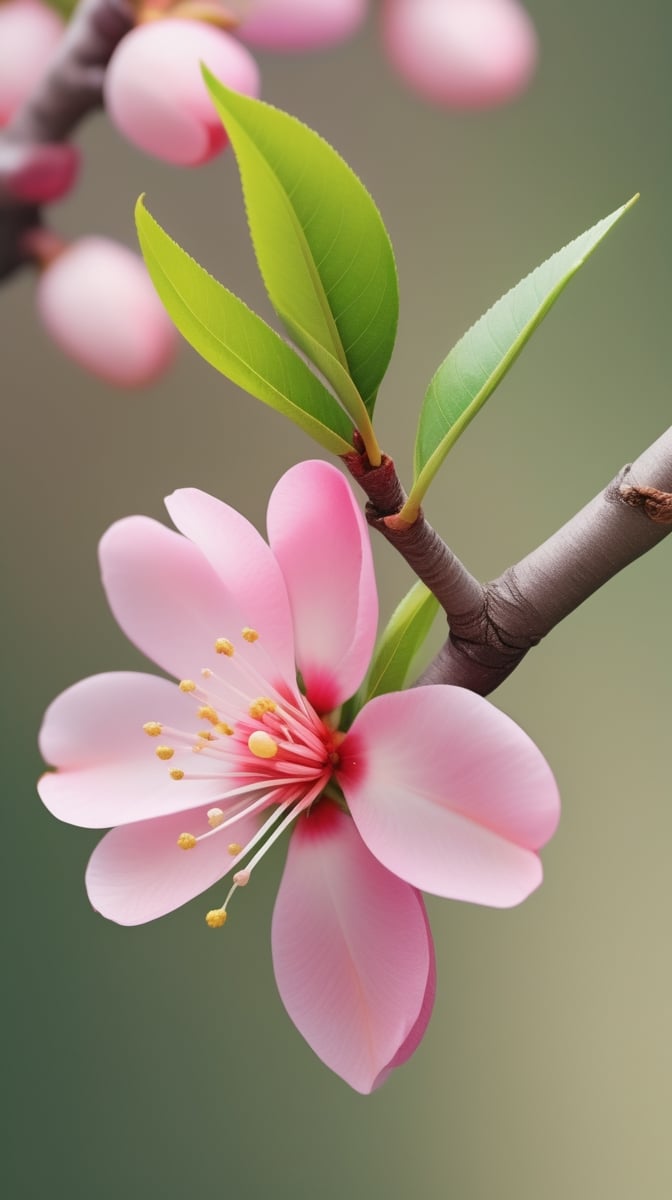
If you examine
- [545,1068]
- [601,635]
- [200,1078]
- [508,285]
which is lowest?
[200,1078]

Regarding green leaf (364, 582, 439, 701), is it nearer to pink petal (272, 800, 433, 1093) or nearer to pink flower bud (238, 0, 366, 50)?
pink petal (272, 800, 433, 1093)

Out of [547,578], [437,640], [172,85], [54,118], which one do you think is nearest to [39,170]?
[54,118]

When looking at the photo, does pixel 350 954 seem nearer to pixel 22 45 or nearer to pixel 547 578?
pixel 547 578

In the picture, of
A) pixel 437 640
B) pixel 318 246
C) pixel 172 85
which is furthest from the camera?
pixel 437 640

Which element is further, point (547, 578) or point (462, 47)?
point (462, 47)

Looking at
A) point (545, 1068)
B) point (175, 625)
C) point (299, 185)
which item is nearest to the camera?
point (299, 185)

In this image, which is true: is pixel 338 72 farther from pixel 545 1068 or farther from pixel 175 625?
pixel 545 1068

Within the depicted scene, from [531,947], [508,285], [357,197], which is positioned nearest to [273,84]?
[508,285]
